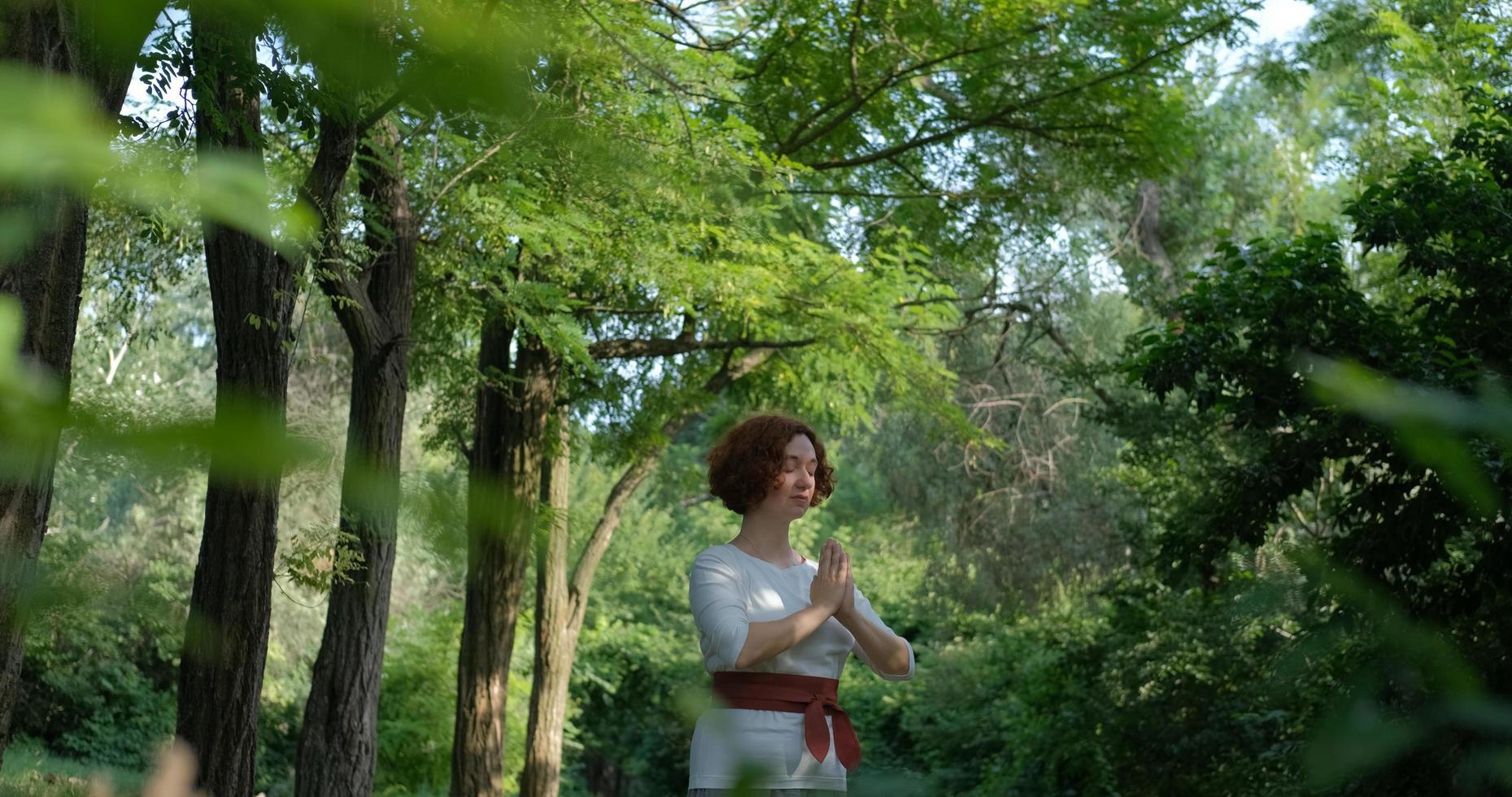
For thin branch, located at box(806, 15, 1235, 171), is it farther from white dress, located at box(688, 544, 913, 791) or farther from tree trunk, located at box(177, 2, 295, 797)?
white dress, located at box(688, 544, 913, 791)

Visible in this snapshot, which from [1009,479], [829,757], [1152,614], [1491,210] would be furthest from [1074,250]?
[829,757]

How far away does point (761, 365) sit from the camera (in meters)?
13.3

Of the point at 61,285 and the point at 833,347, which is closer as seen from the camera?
the point at 61,285

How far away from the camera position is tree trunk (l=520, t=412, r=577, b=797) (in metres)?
12.0

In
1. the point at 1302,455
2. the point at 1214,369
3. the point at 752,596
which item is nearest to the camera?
the point at 752,596

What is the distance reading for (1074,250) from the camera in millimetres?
17500

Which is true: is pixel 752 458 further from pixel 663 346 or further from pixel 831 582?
pixel 663 346

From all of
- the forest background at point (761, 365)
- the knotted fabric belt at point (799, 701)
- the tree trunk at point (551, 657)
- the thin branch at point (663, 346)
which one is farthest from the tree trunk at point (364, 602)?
the knotted fabric belt at point (799, 701)

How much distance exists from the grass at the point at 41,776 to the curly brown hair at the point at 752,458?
1550mm

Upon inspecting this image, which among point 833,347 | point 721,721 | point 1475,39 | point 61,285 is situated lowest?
point 721,721

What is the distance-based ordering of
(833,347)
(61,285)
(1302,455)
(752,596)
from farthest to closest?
(833,347) → (1302,455) → (752,596) → (61,285)

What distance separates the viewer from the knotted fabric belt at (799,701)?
3.21 metres

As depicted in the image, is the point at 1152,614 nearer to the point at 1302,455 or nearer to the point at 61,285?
the point at 1302,455

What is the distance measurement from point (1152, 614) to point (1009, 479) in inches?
212
